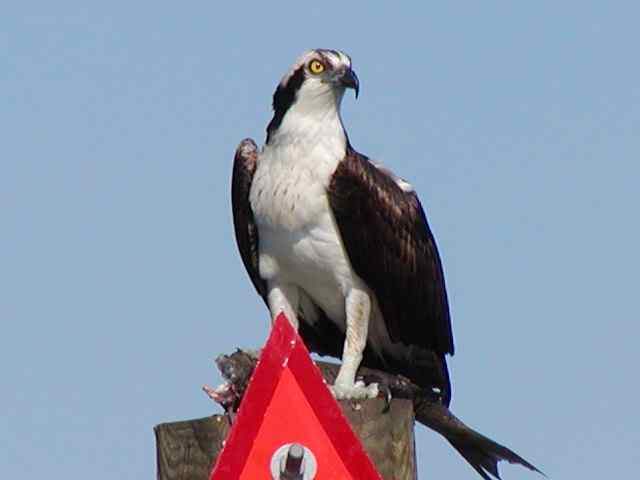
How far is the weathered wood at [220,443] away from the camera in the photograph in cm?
536

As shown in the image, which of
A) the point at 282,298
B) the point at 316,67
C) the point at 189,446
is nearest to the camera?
the point at 189,446

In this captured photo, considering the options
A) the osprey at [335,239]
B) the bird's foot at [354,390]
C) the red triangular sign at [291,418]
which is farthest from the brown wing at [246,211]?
the red triangular sign at [291,418]

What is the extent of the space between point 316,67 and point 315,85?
0.39 ft

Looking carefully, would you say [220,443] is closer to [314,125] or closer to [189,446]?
[189,446]

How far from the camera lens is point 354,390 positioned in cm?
677

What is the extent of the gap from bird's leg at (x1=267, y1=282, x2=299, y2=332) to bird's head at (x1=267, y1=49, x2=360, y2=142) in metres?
0.82

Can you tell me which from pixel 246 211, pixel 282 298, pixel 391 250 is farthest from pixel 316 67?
pixel 282 298

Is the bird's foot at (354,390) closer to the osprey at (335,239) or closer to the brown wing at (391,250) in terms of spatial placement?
the osprey at (335,239)

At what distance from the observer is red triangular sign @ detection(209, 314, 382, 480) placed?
177 inches

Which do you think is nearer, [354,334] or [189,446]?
[189,446]

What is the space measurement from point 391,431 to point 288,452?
3.28ft

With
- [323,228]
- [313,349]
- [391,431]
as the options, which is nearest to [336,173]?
[323,228]

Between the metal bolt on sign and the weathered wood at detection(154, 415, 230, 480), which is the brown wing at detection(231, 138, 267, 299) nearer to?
the weathered wood at detection(154, 415, 230, 480)

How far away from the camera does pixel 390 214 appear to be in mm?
8703
